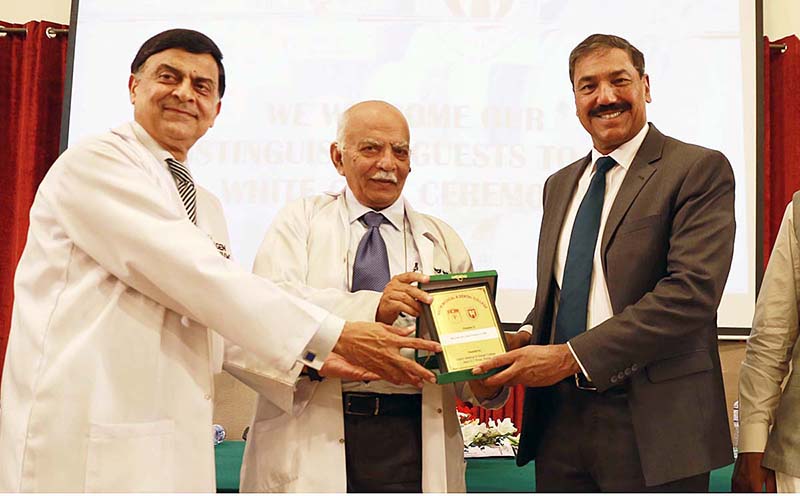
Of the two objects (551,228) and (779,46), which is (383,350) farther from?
(779,46)

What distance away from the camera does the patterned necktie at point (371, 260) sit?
252 centimetres

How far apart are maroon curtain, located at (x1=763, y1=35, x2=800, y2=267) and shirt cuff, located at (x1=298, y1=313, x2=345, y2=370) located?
3340mm

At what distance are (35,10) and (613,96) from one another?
401cm

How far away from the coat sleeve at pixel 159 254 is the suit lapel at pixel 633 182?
0.97 m

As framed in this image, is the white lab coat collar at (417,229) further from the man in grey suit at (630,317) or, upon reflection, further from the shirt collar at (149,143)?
the shirt collar at (149,143)

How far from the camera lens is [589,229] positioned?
246 centimetres

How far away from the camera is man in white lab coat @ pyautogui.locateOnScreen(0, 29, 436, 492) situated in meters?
1.87

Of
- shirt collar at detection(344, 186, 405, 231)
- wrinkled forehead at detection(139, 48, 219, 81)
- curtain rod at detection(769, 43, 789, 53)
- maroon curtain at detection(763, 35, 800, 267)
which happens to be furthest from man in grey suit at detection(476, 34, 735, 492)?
curtain rod at detection(769, 43, 789, 53)

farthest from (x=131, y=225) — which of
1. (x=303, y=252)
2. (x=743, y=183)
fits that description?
(x=743, y=183)

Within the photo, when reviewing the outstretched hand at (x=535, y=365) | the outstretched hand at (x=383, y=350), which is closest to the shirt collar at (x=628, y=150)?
the outstretched hand at (x=535, y=365)

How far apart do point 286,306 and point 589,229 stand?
1004 mm

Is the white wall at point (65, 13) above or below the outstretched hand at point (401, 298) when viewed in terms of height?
above

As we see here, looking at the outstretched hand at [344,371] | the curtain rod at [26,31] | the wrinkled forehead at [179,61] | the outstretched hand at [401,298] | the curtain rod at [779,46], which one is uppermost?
the curtain rod at [26,31]

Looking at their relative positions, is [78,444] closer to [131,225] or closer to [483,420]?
[131,225]
